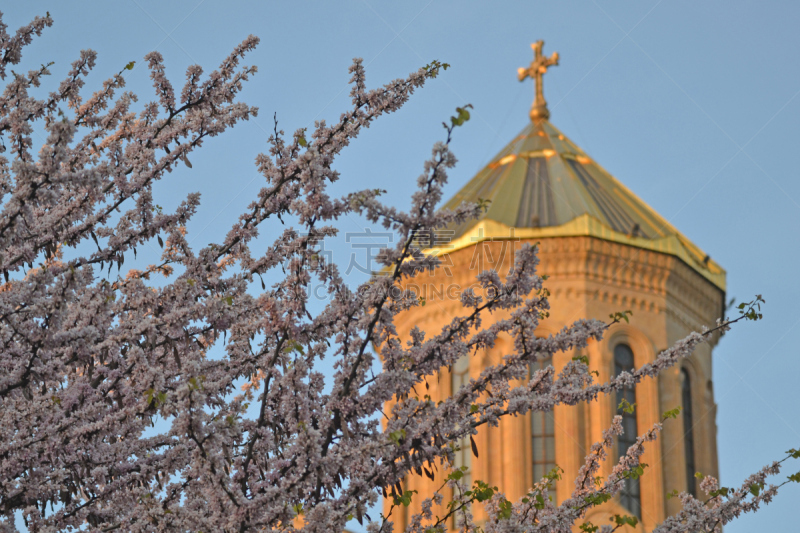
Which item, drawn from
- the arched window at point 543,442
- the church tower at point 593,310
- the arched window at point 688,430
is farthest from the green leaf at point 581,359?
the arched window at point 688,430

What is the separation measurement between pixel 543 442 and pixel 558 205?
5.93 meters

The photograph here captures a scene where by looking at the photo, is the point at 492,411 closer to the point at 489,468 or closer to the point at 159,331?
the point at 159,331

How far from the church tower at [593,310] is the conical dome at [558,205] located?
4cm

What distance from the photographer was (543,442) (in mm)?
25516

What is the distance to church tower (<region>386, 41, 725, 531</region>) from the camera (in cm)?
2516

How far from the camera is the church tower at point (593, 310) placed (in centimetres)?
2516

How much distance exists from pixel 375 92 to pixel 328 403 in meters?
2.33

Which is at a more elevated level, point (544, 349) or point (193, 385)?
point (544, 349)

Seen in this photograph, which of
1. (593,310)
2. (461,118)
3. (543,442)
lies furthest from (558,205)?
(461,118)

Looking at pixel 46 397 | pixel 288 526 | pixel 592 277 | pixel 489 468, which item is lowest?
pixel 288 526

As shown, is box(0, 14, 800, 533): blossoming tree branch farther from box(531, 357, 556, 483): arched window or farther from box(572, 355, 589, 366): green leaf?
box(531, 357, 556, 483): arched window

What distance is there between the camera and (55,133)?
5191mm

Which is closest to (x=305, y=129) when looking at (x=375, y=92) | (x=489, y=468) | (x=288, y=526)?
(x=375, y=92)

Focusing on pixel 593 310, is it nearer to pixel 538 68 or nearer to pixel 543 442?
pixel 543 442
